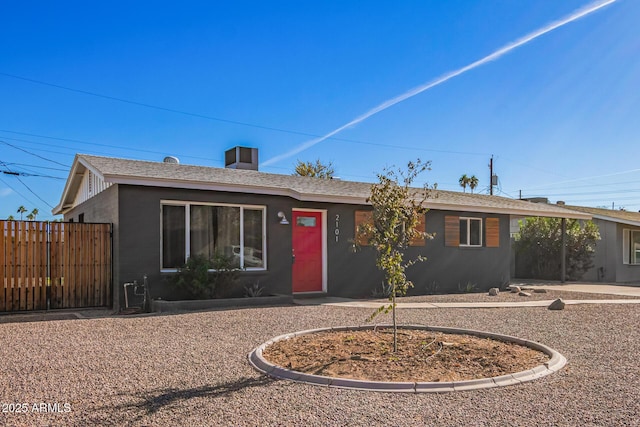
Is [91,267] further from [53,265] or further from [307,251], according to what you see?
[307,251]

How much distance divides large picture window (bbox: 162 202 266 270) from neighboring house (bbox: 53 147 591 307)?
0.07ft

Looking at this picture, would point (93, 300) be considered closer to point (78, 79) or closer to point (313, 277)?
point (313, 277)

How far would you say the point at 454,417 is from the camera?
402 centimetres

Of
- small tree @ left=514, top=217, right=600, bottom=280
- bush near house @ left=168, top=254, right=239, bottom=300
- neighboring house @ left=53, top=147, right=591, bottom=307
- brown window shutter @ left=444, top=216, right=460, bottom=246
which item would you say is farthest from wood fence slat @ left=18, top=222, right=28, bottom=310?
small tree @ left=514, top=217, right=600, bottom=280

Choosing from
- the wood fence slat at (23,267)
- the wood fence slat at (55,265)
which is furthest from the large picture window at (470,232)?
the wood fence slat at (23,267)

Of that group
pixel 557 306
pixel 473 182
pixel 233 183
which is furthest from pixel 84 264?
pixel 473 182

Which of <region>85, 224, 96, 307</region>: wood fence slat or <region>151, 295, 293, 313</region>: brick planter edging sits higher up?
<region>85, 224, 96, 307</region>: wood fence slat

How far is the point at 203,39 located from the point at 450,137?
344 inches

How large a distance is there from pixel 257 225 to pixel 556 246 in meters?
14.7

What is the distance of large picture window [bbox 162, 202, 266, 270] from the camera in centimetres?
1090

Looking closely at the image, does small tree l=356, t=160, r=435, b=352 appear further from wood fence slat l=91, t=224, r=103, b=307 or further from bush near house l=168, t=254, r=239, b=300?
wood fence slat l=91, t=224, r=103, b=307

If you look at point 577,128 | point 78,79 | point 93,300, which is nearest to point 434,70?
point 577,128

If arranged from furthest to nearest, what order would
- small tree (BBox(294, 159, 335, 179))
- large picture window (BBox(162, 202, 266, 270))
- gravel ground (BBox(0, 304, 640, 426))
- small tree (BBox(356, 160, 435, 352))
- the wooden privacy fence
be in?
1. small tree (BBox(294, 159, 335, 179))
2. large picture window (BBox(162, 202, 266, 270))
3. the wooden privacy fence
4. small tree (BBox(356, 160, 435, 352))
5. gravel ground (BBox(0, 304, 640, 426))

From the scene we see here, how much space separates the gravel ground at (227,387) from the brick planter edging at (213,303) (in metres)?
1.63
